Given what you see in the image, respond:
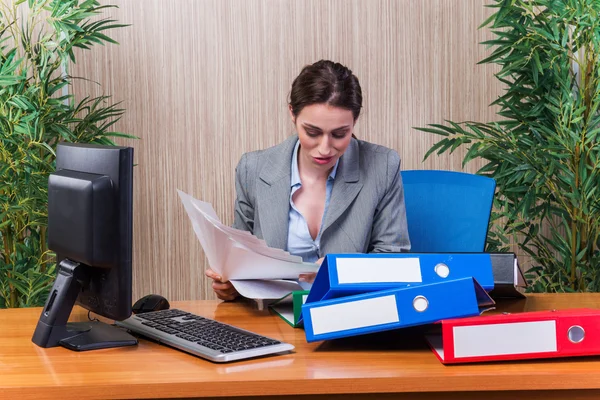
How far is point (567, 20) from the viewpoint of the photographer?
330cm

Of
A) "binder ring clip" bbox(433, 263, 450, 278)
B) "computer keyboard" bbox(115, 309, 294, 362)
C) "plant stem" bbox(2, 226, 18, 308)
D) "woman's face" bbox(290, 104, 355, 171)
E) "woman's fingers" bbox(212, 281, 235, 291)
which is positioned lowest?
"plant stem" bbox(2, 226, 18, 308)

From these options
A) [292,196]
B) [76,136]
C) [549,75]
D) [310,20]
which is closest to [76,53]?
[76,136]

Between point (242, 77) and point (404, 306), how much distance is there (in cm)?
264

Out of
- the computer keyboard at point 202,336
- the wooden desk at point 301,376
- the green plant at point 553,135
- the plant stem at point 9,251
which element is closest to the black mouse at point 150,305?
the computer keyboard at point 202,336

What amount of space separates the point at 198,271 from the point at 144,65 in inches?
44.5

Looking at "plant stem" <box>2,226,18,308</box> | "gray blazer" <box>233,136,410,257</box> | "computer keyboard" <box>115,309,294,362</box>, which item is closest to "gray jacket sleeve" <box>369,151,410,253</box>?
"gray blazer" <box>233,136,410,257</box>

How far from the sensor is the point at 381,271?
1.63 metres

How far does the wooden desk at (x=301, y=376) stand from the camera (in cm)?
139

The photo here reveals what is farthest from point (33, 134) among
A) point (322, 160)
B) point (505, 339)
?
point (505, 339)

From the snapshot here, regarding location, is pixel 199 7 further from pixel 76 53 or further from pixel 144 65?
pixel 76 53

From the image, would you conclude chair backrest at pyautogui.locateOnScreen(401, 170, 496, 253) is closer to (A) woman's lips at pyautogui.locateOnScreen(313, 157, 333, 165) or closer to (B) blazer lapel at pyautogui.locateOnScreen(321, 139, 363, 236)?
(B) blazer lapel at pyautogui.locateOnScreen(321, 139, 363, 236)

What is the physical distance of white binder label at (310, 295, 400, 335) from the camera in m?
1.50

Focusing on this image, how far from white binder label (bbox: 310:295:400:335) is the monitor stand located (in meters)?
0.43

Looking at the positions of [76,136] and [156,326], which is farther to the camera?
[76,136]
